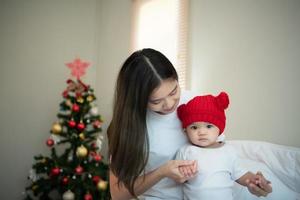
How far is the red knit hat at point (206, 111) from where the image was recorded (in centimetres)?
91

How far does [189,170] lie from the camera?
83 cm

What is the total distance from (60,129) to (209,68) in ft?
5.12

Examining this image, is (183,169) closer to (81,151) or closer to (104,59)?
(81,151)

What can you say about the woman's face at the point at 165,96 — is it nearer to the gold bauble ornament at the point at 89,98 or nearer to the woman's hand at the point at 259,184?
the woman's hand at the point at 259,184

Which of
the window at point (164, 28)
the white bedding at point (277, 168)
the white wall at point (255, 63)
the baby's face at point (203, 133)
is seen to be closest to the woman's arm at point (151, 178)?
the baby's face at point (203, 133)

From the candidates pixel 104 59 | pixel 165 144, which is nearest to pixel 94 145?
pixel 104 59

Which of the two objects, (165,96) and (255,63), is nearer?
(165,96)

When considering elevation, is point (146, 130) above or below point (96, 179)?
above

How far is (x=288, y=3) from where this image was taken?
1.03 meters

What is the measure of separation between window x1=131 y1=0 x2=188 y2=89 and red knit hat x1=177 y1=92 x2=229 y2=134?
3.00ft

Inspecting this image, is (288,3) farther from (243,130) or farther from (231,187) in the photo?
(231,187)

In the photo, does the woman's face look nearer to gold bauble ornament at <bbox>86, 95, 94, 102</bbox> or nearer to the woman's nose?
the woman's nose

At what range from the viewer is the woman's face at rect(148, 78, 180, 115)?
0.92 m

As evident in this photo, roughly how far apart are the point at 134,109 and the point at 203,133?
251 mm
